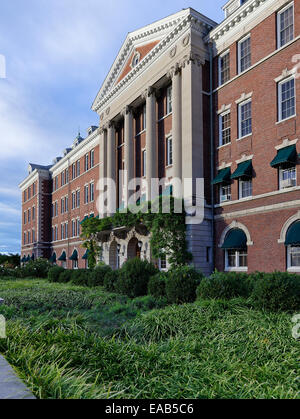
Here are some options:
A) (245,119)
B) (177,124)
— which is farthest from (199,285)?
(177,124)

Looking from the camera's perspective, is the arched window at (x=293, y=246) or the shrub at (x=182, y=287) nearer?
the shrub at (x=182, y=287)

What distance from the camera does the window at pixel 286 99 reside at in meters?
18.4

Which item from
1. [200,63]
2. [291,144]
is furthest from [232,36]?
[291,144]

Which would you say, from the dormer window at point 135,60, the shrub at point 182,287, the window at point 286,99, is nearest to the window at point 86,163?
the dormer window at point 135,60

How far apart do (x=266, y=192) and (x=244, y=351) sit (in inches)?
555

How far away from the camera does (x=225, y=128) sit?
23.0m

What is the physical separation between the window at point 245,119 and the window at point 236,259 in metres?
7.15

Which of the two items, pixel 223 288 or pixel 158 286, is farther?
pixel 158 286

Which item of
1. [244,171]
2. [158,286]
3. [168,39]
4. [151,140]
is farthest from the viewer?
[151,140]

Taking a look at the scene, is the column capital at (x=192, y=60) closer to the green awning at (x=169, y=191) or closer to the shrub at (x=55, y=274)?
the green awning at (x=169, y=191)

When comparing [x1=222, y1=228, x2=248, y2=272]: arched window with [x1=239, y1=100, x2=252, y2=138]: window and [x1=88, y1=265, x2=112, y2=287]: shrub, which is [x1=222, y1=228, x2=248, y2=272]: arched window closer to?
[x1=239, y1=100, x2=252, y2=138]: window

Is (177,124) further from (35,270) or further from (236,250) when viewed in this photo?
(35,270)

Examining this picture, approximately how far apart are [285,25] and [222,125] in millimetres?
6667

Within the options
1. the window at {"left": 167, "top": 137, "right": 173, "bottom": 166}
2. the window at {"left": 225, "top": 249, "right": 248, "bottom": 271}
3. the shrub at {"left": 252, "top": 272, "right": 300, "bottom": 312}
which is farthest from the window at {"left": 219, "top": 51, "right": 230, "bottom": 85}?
the shrub at {"left": 252, "top": 272, "right": 300, "bottom": 312}
